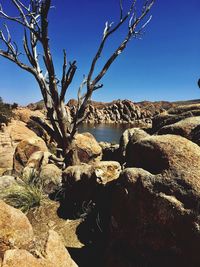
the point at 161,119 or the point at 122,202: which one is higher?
the point at 161,119

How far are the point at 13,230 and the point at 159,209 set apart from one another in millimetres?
1882

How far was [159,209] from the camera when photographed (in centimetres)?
383

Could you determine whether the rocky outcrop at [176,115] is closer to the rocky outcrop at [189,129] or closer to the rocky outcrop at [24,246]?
the rocky outcrop at [189,129]

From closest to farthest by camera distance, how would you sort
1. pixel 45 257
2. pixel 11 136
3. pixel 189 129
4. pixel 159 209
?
pixel 45 257, pixel 159 209, pixel 189 129, pixel 11 136

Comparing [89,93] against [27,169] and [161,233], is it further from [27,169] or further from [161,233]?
[161,233]

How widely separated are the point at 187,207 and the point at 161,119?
12.1 feet

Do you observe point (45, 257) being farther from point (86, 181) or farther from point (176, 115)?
point (176, 115)

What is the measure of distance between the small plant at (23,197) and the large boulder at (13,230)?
266cm

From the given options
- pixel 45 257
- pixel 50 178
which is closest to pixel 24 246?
pixel 45 257

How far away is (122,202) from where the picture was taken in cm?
437

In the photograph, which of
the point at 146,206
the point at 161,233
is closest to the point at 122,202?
the point at 146,206

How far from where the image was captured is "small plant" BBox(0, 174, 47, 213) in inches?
255

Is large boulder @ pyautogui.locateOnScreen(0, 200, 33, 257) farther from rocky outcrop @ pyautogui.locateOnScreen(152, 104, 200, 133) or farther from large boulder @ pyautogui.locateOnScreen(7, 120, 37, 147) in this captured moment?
large boulder @ pyautogui.locateOnScreen(7, 120, 37, 147)

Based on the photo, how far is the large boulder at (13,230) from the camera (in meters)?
3.51
